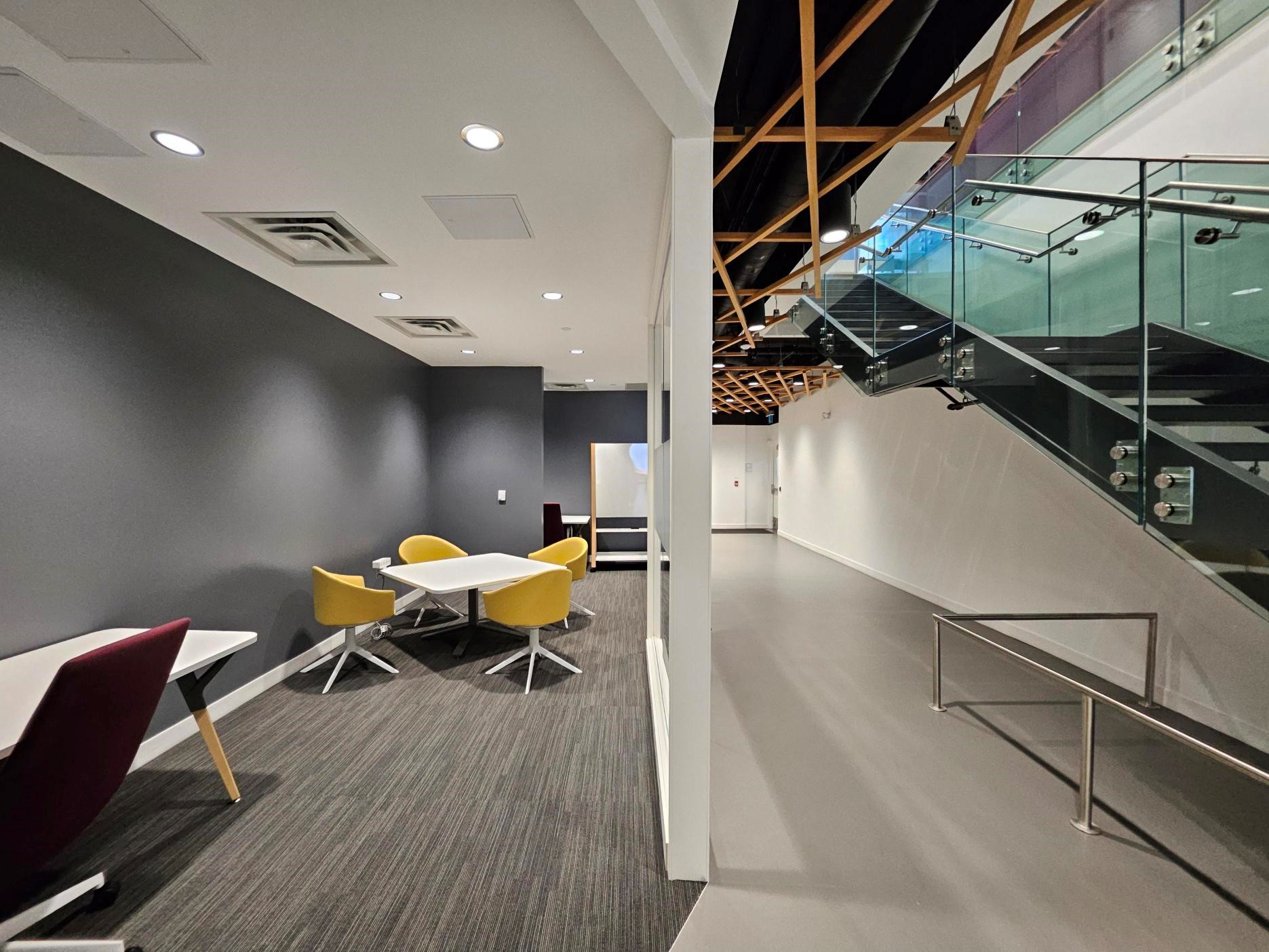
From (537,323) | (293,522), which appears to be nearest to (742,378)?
(537,323)

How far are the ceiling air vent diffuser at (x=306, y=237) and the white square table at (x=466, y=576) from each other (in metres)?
2.36

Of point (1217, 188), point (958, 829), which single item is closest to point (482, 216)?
point (1217, 188)

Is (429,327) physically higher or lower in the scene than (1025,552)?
higher

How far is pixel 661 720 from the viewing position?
9.42ft

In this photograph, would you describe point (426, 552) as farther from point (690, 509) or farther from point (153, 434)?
point (690, 509)

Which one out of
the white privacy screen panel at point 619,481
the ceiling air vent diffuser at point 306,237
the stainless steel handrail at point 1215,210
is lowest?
the white privacy screen panel at point 619,481

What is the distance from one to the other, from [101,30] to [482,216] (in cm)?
140

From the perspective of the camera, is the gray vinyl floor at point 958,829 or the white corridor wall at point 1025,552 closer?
the gray vinyl floor at point 958,829

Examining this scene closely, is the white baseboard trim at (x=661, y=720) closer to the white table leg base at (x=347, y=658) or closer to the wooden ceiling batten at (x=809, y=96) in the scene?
the white table leg base at (x=347, y=658)

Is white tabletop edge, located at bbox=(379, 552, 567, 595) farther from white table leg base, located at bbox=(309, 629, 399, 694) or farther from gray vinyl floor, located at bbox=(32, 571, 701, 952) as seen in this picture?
gray vinyl floor, located at bbox=(32, 571, 701, 952)

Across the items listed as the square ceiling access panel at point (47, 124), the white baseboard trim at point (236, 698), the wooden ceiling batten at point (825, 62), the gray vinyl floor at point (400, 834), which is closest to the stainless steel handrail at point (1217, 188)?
the wooden ceiling batten at point (825, 62)

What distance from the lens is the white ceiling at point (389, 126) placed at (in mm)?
1538

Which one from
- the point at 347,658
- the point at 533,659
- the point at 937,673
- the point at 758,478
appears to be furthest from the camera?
the point at 758,478

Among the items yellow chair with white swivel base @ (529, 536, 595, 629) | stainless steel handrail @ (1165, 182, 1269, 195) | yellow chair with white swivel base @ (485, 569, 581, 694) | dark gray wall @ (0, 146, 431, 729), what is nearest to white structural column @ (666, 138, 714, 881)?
yellow chair with white swivel base @ (485, 569, 581, 694)
